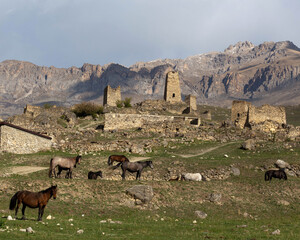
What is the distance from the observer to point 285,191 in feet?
93.6

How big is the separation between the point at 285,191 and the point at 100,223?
14.9m

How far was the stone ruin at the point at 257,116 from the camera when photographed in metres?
58.9

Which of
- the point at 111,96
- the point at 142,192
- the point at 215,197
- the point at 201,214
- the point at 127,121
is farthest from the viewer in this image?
the point at 111,96

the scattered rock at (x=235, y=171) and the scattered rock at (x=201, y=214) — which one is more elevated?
the scattered rock at (x=235, y=171)

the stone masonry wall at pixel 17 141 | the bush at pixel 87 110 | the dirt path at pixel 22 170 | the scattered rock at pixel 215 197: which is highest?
the bush at pixel 87 110

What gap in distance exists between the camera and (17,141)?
139ft

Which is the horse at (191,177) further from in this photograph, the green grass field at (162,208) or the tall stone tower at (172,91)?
the tall stone tower at (172,91)

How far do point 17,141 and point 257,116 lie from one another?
34.2 m


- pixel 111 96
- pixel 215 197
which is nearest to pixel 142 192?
pixel 215 197

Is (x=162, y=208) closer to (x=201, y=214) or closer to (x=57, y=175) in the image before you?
(x=201, y=214)

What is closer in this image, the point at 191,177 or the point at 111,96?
the point at 191,177

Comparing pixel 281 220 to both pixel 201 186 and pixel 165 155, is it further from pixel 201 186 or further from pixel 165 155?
pixel 165 155

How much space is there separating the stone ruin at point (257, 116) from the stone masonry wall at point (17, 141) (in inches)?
1180

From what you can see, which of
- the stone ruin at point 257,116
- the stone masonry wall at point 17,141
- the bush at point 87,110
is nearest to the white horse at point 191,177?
the stone masonry wall at point 17,141
